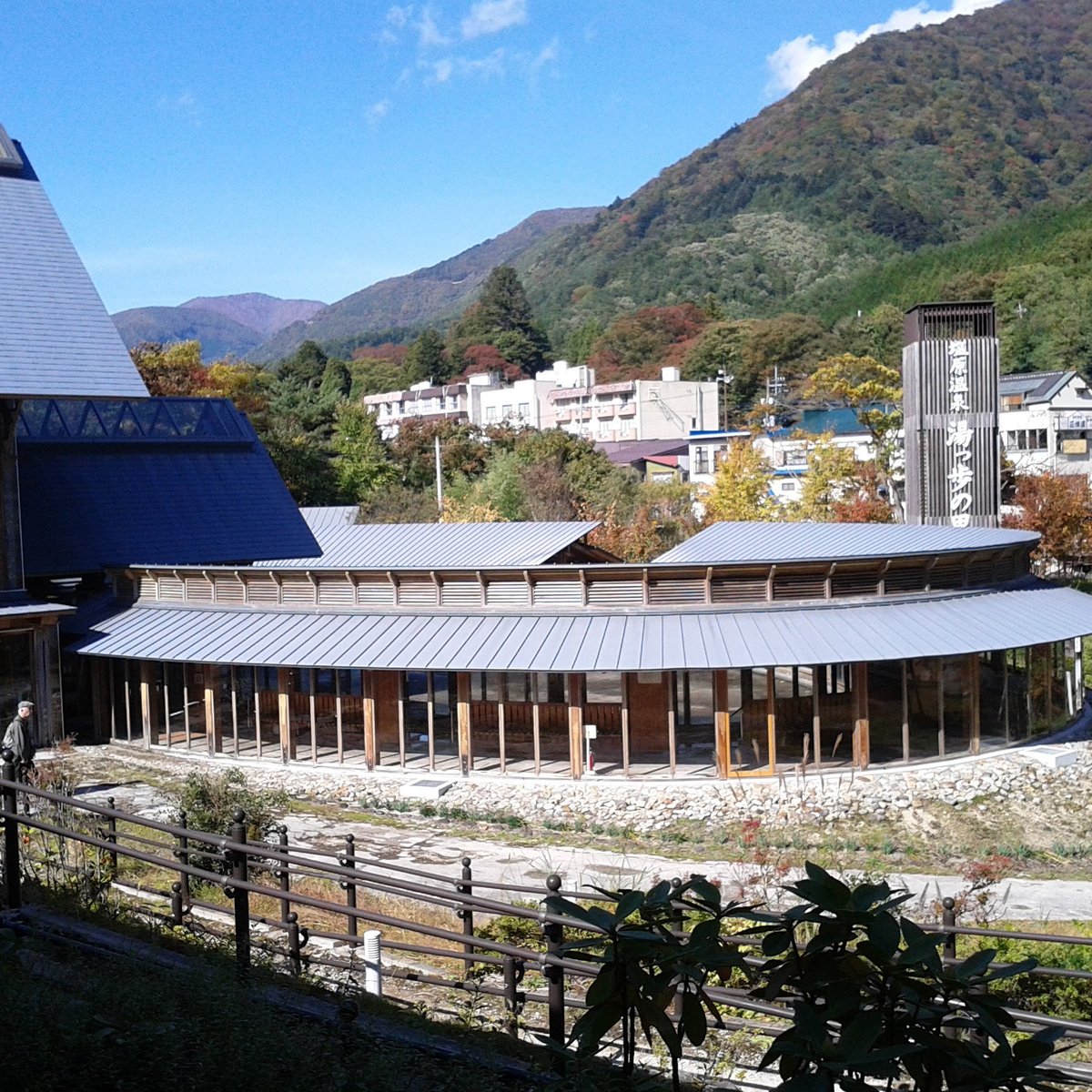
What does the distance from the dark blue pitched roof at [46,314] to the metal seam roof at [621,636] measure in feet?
14.9

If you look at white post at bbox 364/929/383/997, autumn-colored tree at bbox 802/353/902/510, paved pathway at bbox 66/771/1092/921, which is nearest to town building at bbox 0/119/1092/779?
paved pathway at bbox 66/771/1092/921

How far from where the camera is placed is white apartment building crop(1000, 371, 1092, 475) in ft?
172

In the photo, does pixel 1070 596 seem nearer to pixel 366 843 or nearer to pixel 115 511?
pixel 366 843

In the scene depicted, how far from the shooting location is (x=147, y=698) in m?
22.0

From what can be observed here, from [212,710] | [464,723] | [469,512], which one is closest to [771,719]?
[464,723]

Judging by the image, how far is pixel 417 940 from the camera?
11070mm

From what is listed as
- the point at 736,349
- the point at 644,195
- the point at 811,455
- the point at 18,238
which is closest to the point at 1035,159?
the point at 644,195

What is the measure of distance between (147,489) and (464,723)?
11.4 meters

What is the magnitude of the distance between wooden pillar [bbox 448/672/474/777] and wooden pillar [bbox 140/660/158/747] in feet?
20.3

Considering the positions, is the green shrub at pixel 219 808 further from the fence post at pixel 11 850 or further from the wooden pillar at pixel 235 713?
the wooden pillar at pixel 235 713

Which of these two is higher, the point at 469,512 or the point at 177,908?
the point at 469,512

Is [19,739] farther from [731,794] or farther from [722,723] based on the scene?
[722,723]

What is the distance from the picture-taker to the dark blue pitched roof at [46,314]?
20375mm

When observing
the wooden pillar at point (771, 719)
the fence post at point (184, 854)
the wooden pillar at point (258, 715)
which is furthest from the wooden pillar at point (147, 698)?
the wooden pillar at point (771, 719)
